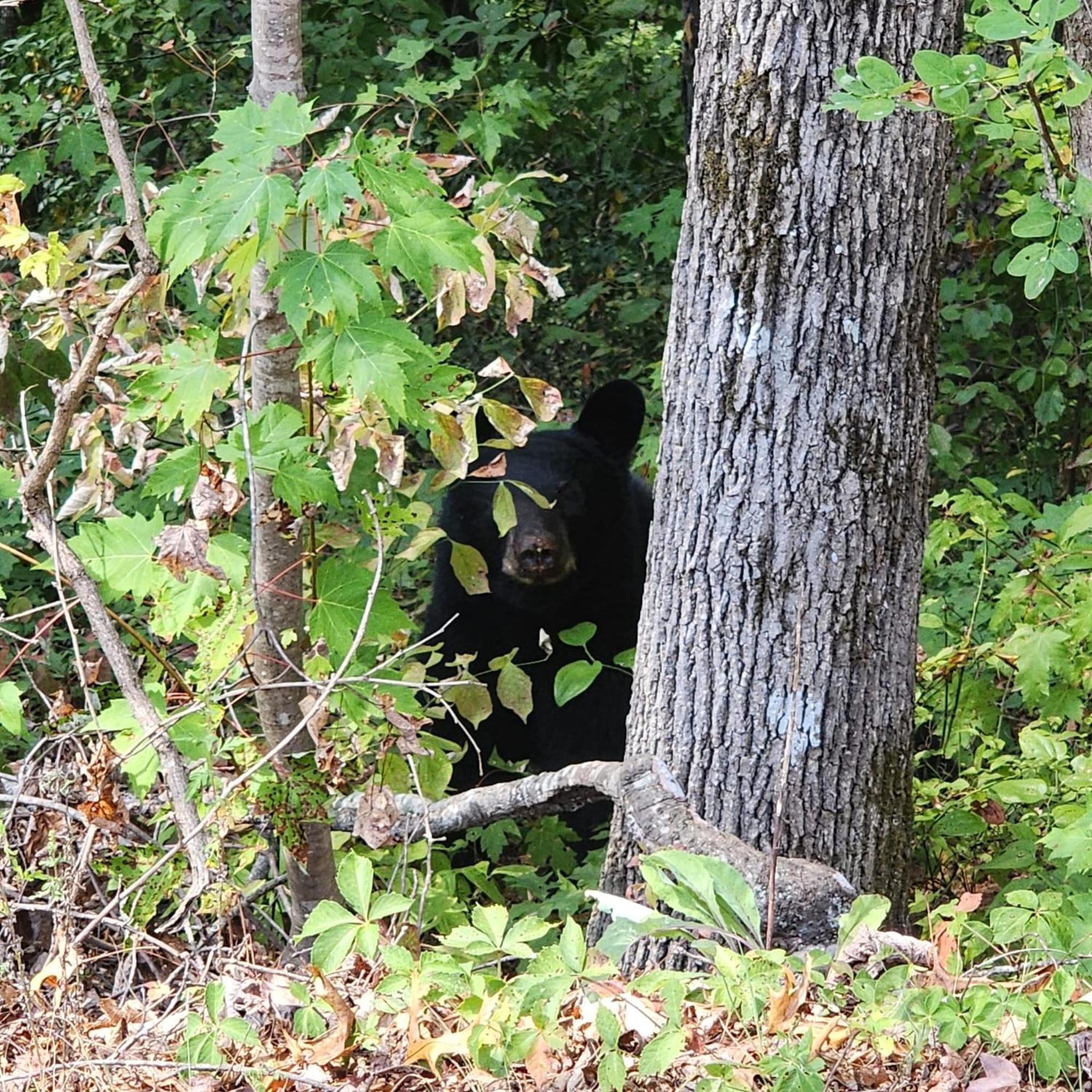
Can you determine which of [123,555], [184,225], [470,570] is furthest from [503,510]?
[184,225]

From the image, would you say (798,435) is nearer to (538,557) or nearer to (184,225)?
(184,225)

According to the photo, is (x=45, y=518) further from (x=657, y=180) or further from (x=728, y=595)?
(x=657, y=180)

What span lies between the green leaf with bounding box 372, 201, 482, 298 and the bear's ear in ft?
10.1

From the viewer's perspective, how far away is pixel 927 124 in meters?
3.34

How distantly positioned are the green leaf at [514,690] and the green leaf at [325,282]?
5.12ft

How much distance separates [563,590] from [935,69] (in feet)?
10.8

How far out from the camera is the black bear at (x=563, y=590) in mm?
5812

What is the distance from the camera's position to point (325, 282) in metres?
2.83

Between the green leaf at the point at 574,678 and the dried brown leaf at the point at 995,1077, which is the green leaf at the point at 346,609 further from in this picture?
the dried brown leaf at the point at 995,1077

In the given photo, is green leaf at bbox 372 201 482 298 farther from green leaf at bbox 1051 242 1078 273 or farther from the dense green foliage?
green leaf at bbox 1051 242 1078 273

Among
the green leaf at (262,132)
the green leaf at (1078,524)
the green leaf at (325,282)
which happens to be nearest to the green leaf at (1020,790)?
the green leaf at (1078,524)

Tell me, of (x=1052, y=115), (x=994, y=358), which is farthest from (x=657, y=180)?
(x=1052, y=115)

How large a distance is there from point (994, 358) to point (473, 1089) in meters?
5.55

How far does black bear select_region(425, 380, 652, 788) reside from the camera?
229 inches
